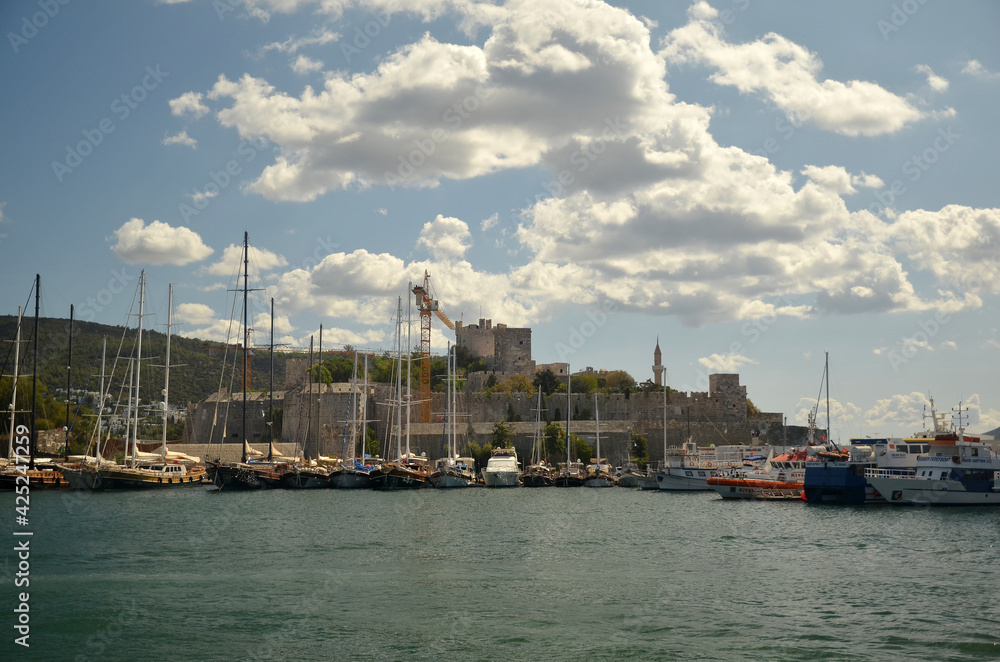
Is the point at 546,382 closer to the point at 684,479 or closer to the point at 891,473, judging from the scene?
the point at 684,479

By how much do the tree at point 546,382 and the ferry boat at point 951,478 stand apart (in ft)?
145

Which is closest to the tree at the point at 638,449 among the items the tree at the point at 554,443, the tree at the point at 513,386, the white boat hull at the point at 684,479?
the tree at the point at 554,443

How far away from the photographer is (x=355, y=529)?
28656 millimetres

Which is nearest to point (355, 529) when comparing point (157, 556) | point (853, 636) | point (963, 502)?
point (157, 556)

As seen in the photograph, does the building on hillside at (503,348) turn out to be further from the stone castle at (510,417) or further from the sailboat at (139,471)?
the sailboat at (139,471)

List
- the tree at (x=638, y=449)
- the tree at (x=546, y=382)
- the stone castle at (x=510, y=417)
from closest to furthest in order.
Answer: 1. the stone castle at (x=510, y=417)
2. the tree at (x=638, y=449)
3. the tree at (x=546, y=382)

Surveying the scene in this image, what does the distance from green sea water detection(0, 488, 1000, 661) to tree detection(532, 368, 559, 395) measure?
165 ft

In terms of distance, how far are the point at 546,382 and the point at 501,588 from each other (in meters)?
66.5

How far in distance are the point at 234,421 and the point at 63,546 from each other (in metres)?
51.2

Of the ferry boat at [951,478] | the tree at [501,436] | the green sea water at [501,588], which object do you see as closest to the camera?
the green sea water at [501,588]

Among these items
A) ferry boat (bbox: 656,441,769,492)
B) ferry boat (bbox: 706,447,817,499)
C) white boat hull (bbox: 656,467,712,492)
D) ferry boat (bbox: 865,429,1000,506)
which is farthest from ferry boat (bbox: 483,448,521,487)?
ferry boat (bbox: 865,429,1000,506)

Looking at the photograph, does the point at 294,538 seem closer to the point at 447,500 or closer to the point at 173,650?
the point at 173,650

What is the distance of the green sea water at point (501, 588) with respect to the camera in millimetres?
14031

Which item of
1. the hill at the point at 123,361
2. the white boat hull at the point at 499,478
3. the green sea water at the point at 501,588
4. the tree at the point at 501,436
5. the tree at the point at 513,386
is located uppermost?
the hill at the point at 123,361
